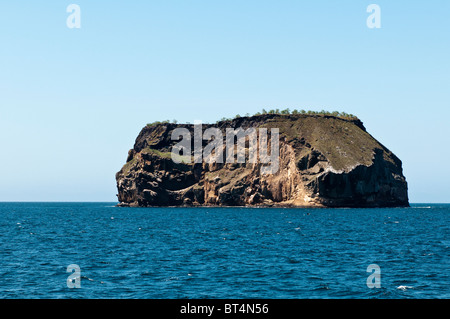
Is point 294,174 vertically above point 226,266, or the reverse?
point 294,174

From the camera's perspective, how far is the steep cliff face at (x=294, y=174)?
15425 centimetres

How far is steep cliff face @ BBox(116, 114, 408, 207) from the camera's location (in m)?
154

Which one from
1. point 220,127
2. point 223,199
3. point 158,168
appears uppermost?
point 220,127

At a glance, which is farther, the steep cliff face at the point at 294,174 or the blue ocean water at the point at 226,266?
the steep cliff face at the point at 294,174

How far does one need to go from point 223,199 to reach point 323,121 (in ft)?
158

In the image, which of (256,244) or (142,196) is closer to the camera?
(256,244)

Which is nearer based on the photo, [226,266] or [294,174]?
[226,266]

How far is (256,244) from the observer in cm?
5403

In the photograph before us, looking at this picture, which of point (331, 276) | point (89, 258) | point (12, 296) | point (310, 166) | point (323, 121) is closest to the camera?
point (12, 296)

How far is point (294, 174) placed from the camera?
16188 cm

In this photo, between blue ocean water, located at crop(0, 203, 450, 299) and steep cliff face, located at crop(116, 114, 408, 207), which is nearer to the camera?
blue ocean water, located at crop(0, 203, 450, 299)

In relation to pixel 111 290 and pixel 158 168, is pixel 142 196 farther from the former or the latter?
pixel 111 290
